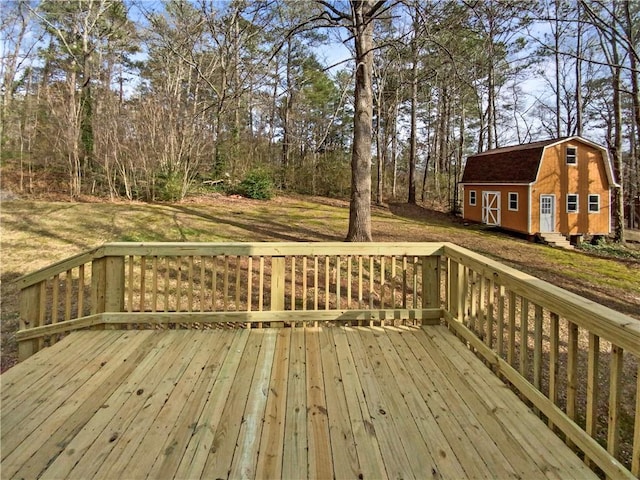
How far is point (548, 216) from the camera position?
13609 mm

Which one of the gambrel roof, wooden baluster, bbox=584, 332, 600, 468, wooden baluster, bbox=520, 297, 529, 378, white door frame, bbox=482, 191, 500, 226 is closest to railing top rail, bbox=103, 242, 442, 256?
wooden baluster, bbox=520, 297, 529, 378

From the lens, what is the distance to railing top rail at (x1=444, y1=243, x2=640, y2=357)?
1532 millimetres

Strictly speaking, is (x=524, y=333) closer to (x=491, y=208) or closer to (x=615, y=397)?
(x=615, y=397)

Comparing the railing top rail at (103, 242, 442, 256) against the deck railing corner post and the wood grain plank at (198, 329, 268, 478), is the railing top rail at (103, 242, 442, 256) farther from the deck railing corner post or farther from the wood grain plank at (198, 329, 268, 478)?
the wood grain plank at (198, 329, 268, 478)

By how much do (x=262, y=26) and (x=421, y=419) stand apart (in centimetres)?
399

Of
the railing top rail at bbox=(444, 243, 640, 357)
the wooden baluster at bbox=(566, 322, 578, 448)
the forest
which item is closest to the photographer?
the railing top rail at bbox=(444, 243, 640, 357)

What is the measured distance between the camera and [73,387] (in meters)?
2.40

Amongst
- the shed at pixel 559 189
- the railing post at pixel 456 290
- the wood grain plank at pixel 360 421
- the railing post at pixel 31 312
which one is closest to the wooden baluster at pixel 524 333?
the railing post at pixel 456 290

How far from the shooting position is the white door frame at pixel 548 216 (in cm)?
1354

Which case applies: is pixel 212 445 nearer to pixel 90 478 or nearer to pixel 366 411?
pixel 90 478

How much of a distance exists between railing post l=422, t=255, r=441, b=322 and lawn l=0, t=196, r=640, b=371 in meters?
4.29

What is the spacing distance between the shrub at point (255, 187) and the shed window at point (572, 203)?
1105 cm

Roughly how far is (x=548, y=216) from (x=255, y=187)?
35.3 feet

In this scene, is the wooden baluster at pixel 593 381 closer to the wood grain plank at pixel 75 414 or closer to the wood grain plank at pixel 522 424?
the wood grain plank at pixel 522 424
